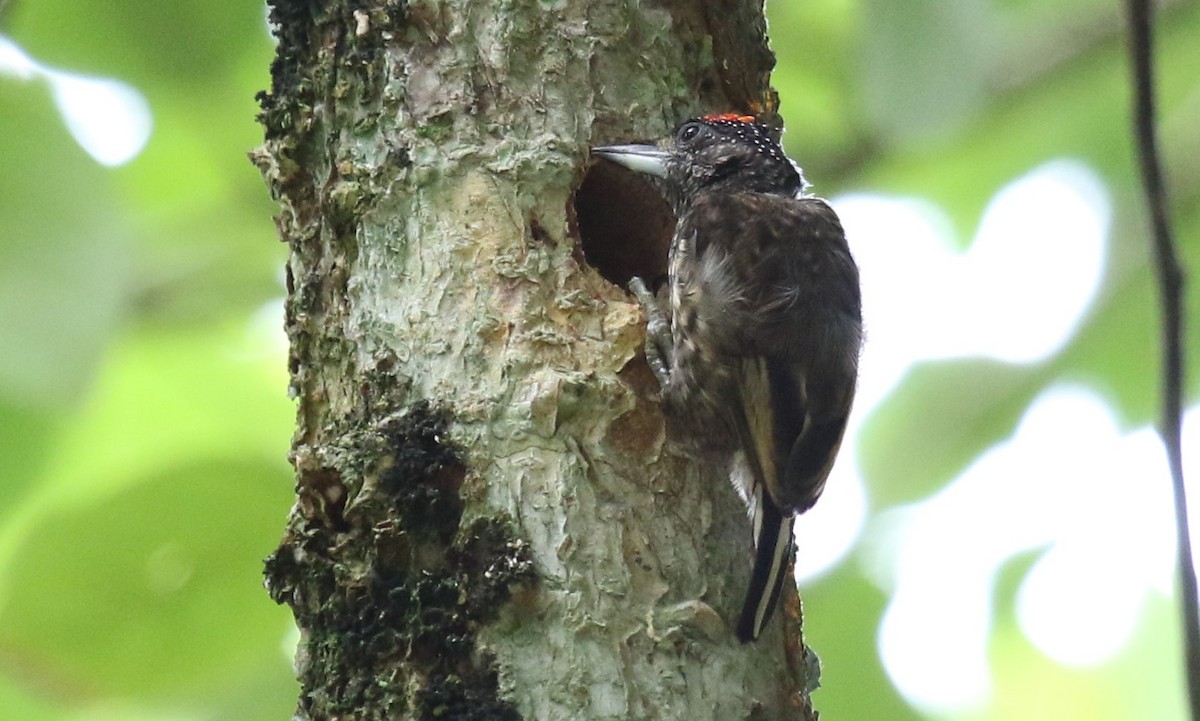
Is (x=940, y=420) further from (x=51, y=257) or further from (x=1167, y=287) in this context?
(x=1167, y=287)

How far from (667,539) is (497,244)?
0.73m

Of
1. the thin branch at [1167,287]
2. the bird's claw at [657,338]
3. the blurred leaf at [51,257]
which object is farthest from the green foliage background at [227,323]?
the thin branch at [1167,287]

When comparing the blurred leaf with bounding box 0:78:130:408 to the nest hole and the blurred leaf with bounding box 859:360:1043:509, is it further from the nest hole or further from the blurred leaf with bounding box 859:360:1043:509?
the blurred leaf with bounding box 859:360:1043:509

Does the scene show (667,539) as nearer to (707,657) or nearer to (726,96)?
(707,657)

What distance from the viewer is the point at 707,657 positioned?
108 inches

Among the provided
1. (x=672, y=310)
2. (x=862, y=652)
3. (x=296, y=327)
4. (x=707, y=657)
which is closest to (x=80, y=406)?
(x=296, y=327)

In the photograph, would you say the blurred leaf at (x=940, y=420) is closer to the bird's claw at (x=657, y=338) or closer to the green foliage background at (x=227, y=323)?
the green foliage background at (x=227, y=323)

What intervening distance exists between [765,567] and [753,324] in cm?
84

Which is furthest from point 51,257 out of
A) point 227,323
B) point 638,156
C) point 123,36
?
point 227,323

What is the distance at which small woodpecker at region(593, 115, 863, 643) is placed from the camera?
315 centimetres

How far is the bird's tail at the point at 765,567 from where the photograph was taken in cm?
281

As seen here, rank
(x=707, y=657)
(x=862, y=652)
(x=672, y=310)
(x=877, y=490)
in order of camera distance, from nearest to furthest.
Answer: (x=707, y=657), (x=672, y=310), (x=862, y=652), (x=877, y=490)

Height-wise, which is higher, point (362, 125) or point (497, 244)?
point (362, 125)

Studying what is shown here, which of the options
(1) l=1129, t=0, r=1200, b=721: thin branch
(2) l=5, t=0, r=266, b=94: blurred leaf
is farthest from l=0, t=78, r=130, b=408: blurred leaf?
(1) l=1129, t=0, r=1200, b=721: thin branch
